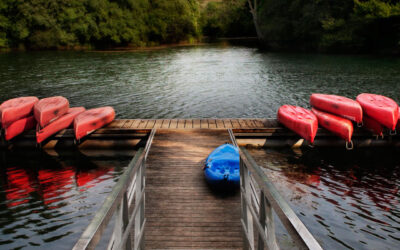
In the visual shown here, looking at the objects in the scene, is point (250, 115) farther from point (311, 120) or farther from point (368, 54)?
point (368, 54)

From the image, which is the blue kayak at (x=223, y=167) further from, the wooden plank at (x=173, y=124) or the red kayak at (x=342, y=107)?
the red kayak at (x=342, y=107)

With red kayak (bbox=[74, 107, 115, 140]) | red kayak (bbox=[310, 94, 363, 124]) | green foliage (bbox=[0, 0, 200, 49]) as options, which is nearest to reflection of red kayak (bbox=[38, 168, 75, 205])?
red kayak (bbox=[74, 107, 115, 140])

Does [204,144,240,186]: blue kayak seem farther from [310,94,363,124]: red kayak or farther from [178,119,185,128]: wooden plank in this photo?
[310,94,363,124]: red kayak

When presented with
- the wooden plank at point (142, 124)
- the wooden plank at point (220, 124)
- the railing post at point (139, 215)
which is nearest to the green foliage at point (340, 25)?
the wooden plank at point (220, 124)

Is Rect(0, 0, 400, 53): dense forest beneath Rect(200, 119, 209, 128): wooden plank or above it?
above

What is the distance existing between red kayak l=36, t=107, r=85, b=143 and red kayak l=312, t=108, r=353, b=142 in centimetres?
643

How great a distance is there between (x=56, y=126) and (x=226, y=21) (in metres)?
69.8

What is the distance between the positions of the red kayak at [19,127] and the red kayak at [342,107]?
7.60 meters

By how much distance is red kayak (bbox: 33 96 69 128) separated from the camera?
7.97 metres

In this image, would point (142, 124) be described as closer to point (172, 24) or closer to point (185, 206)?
point (185, 206)

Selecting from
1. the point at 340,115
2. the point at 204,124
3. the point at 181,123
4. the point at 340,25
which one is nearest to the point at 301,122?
the point at 340,115

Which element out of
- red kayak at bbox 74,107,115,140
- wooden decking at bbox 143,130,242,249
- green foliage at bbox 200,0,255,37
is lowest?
wooden decking at bbox 143,130,242,249

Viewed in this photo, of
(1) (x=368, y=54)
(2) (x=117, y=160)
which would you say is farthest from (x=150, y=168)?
(1) (x=368, y=54)

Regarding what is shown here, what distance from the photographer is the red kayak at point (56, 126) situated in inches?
312
